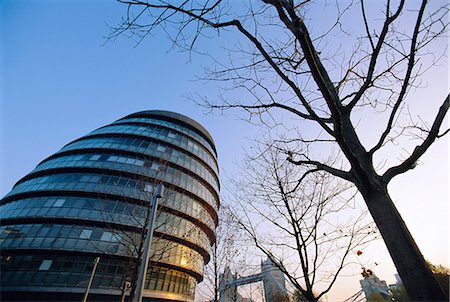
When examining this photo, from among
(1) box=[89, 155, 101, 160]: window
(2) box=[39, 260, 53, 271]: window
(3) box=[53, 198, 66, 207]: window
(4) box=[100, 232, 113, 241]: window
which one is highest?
(1) box=[89, 155, 101, 160]: window

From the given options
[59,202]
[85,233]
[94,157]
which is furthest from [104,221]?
[94,157]

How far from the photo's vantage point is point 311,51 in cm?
211

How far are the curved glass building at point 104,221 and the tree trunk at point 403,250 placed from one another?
12477mm

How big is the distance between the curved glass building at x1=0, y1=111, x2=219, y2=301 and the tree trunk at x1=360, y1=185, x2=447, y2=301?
12.5 meters

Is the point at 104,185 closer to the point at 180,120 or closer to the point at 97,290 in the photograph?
the point at 97,290

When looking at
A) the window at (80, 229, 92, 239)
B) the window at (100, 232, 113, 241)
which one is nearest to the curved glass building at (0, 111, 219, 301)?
the window at (80, 229, 92, 239)

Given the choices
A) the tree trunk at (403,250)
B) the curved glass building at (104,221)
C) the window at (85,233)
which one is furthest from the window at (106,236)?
the tree trunk at (403,250)

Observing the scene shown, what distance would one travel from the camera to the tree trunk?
1516 millimetres

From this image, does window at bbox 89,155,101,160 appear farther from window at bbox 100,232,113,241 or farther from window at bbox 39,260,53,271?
window at bbox 39,260,53,271

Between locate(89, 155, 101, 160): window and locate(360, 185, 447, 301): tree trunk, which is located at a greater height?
locate(89, 155, 101, 160): window

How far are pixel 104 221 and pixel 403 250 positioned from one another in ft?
59.8

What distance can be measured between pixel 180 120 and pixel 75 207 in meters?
19.9

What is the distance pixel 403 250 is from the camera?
166cm

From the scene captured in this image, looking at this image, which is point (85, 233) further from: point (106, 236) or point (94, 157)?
point (94, 157)
